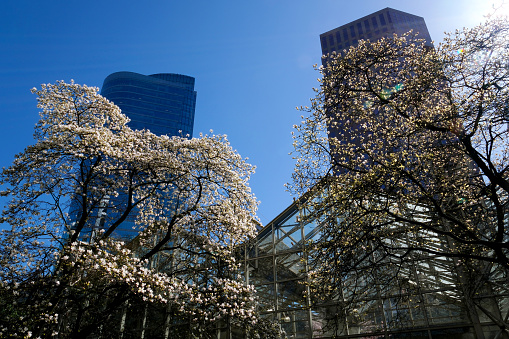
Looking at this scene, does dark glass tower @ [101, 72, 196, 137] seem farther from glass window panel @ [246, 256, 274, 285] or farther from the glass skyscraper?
the glass skyscraper

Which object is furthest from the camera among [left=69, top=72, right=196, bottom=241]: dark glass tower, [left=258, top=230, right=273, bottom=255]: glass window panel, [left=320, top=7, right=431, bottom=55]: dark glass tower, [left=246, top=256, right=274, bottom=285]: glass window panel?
[left=69, top=72, right=196, bottom=241]: dark glass tower

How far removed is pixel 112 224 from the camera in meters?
13.7

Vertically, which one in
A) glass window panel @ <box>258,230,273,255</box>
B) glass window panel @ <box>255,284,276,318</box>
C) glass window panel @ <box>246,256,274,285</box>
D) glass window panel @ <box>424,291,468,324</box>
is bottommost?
glass window panel @ <box>424,291,468,324</box>

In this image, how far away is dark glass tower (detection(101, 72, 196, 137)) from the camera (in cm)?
10312

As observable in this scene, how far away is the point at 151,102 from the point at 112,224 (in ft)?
328

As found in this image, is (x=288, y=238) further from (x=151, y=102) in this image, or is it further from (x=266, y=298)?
(x=151, y=102)

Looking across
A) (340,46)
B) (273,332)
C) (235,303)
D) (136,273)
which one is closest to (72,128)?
(136,273)

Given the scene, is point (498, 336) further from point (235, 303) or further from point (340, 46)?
point (340, 46)

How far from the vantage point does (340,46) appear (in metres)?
82.1

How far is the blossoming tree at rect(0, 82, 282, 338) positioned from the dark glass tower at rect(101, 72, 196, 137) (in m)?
89.5

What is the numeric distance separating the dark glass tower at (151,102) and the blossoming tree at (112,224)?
8949cm

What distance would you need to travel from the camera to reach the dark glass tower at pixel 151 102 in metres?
103

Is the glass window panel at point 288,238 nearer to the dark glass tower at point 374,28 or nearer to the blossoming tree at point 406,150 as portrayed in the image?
the blossoming tree at point 406,150

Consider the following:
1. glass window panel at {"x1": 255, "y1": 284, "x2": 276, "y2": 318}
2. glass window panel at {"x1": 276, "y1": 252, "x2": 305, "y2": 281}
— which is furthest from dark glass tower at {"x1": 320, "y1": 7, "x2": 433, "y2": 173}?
glass window panel at {"x1": 255, "y1": 284, "x2": 276, "y2": 318}
